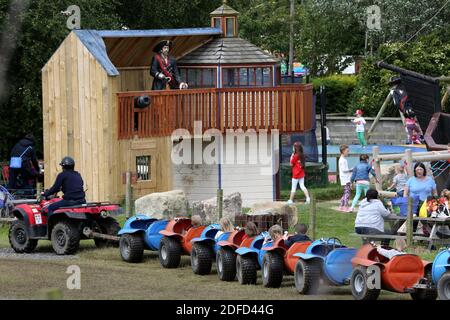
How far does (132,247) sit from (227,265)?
2.79 metres

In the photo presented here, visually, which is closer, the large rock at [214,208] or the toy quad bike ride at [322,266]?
the toy quad bike ride at [322,266]

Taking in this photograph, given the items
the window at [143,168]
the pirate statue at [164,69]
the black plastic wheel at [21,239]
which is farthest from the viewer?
the pirate statue at [164,69]

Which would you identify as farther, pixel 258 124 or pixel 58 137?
pixel 258 124

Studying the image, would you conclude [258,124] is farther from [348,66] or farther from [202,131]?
[348,66]

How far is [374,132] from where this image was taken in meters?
56.8

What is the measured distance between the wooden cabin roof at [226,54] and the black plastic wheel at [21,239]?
42.9 feet

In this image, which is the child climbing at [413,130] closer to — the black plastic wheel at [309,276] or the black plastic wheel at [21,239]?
the black plastic wheel at [21,239]

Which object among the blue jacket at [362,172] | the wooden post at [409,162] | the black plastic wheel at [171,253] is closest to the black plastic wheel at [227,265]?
the black plastic wheel at [171,253]

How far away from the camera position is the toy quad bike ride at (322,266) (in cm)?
2088

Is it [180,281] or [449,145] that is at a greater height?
[449,145]

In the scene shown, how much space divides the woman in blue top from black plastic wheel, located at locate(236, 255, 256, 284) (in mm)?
6464

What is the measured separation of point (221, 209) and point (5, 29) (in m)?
12.8
